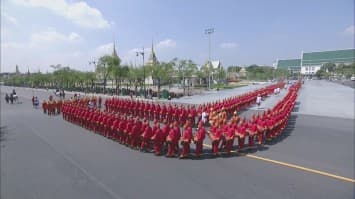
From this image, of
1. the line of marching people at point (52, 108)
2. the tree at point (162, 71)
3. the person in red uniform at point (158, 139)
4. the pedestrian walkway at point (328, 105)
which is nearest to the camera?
the person in red uniform at point (158, 139)

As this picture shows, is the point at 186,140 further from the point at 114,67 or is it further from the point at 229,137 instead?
the point at 114,67

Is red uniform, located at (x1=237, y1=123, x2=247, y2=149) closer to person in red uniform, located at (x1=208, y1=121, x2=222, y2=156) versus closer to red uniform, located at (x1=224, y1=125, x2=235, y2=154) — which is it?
red uniform, located at (x1=224, y1=125, x2=235, y2=154)

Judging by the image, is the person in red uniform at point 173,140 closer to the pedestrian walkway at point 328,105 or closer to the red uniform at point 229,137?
the red uniform at point 229,137

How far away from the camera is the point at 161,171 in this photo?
9.20 meters

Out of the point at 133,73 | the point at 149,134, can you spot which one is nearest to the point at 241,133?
Result: the point at 149,134

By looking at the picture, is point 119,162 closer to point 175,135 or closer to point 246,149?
point 175,135

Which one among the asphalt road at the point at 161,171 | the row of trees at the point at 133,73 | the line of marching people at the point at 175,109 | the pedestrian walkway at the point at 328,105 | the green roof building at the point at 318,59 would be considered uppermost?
the green roof building at the point at 318,59

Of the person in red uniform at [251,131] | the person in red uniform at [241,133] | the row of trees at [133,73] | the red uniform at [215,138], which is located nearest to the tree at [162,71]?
the row of trees at [133,73]

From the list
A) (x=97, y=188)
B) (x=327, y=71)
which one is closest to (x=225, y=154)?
(x=97, y=188)

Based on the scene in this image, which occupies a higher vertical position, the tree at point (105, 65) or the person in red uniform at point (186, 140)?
the tree at point (105, 65)

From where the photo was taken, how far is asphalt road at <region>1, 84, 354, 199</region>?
7.61 metres

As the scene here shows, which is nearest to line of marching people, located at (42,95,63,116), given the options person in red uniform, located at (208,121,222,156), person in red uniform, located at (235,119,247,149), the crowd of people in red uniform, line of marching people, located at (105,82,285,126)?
line of marching people, located at (105,82,285,126)

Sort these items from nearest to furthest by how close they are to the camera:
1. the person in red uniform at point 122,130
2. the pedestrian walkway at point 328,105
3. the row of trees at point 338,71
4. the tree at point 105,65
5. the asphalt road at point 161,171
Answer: the asphalt road at point 161,171 < the person in red uniform at point 122,130 < the pedestrian walkway at point 328,105 < the tree at point 105,65 < the row of trees at point 338,71

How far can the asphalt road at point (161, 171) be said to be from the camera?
7.61 meters
